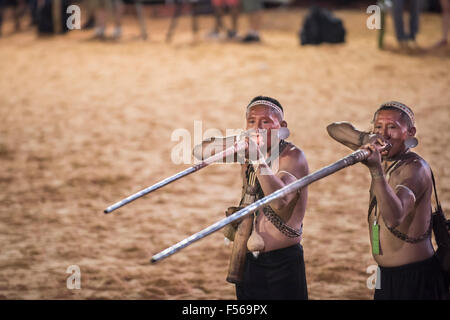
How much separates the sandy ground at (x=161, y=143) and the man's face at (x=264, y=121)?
6.41 feet

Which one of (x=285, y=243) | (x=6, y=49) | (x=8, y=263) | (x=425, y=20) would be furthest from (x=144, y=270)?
(x=425, y=20)

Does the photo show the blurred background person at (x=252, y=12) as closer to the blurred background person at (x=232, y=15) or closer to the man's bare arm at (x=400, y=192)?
the blurred background person at (x=232, y=15)

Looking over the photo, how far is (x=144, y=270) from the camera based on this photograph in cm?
488

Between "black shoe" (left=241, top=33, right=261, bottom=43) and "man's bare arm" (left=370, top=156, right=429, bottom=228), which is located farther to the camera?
"black shoe" (left=241, top=33, right=261, bottom=43)

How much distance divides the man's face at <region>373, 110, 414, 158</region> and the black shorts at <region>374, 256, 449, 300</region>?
46 cm

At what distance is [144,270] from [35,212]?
5.60ft

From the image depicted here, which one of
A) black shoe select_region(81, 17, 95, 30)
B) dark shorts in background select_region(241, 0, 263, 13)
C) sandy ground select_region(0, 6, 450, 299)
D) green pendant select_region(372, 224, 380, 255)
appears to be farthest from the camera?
black shoe select_region(81, 17, 95, 30)

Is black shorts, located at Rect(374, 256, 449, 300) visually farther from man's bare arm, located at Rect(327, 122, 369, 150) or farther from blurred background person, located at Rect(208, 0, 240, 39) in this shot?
blurred background person, located at Rect(208, 0, 240, 39)

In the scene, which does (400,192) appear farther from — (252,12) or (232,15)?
(232,15)

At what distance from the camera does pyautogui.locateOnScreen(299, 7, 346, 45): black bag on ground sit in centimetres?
1280

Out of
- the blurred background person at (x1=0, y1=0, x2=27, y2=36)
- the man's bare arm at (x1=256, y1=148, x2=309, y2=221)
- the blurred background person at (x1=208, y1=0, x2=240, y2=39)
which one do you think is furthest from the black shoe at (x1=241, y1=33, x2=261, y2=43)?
the man's bare arm at (x1=256, y1=148, x2=309, y2=221)

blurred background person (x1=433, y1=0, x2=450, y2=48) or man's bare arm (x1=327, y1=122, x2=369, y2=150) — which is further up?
blurred background person (x1=433, y1=0, x2=450, y2=48)

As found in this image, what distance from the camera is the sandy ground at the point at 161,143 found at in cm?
488

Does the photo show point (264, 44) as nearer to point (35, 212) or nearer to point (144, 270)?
point (35, 212)
